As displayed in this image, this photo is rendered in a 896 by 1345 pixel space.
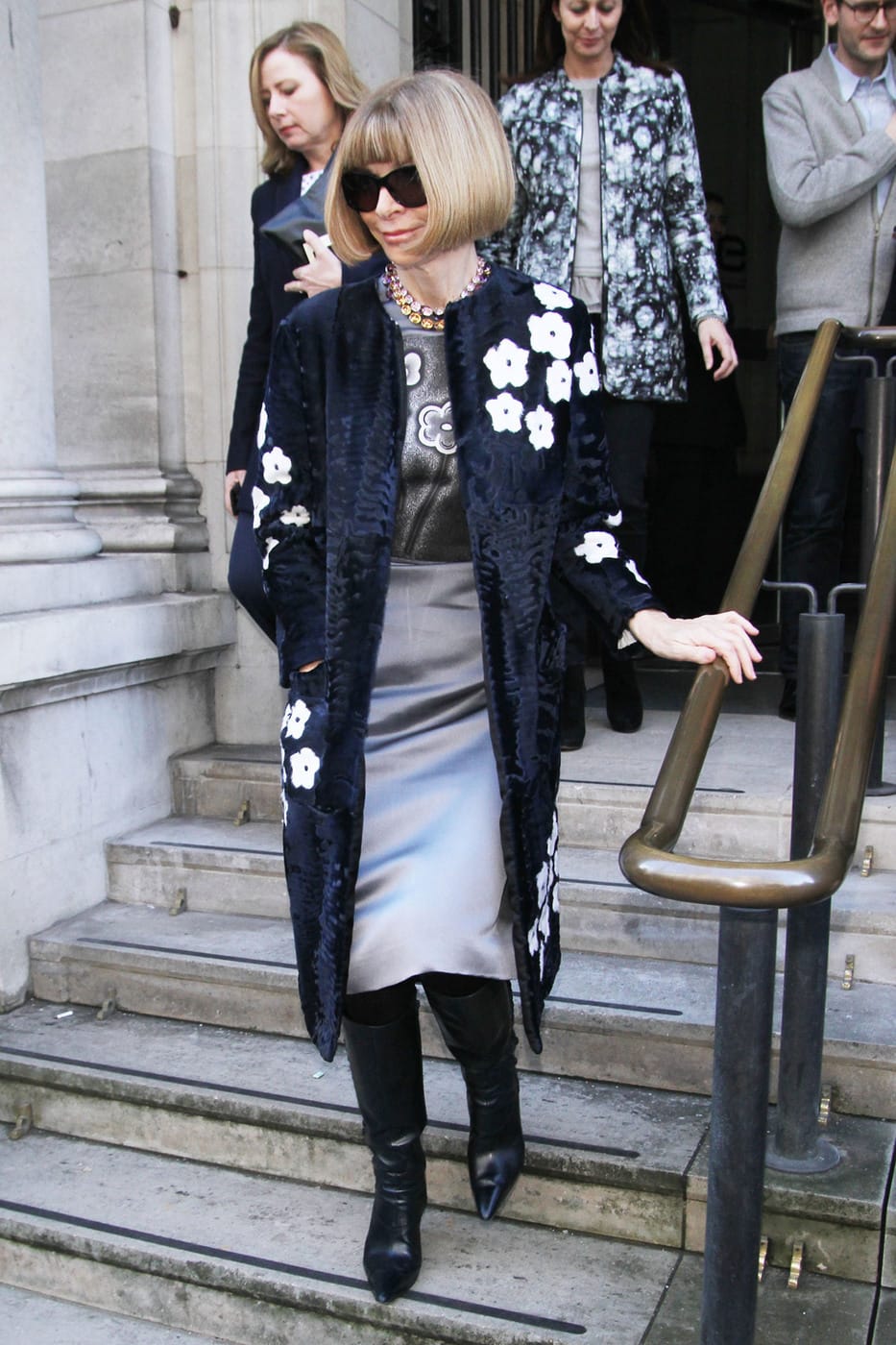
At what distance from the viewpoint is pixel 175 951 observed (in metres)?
3.65

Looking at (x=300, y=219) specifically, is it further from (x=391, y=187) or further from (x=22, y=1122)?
(x=22, y=1122)

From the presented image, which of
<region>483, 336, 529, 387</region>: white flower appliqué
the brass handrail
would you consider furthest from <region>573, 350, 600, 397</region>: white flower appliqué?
the brass handrail

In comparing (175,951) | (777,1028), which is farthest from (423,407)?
(175,951)

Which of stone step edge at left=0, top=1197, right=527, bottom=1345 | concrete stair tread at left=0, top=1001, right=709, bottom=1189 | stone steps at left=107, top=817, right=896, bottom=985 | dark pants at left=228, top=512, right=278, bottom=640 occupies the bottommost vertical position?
stone step edge at left=0, top=1197, right=527, bottom=1345

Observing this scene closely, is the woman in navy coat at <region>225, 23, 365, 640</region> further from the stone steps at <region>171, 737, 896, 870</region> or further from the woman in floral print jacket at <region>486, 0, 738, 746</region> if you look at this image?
the stone steps at <region>171, 737, 896, 870</region>

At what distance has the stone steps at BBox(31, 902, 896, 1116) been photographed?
2.96 m

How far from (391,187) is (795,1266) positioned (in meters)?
1.88

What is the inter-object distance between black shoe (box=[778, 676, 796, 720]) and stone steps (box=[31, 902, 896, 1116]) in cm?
122

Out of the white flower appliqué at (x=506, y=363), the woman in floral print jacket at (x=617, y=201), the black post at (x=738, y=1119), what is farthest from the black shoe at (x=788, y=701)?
the black post at (x=738, y=1119)

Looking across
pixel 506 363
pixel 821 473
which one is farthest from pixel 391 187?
pixel 821 473

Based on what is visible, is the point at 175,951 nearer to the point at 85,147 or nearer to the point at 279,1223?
the point at 279,1223

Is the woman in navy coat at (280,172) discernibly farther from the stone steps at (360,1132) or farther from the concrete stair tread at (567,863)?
the stone steps at (360,1132)

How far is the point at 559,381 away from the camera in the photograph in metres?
2.41

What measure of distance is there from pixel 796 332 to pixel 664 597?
258cm
